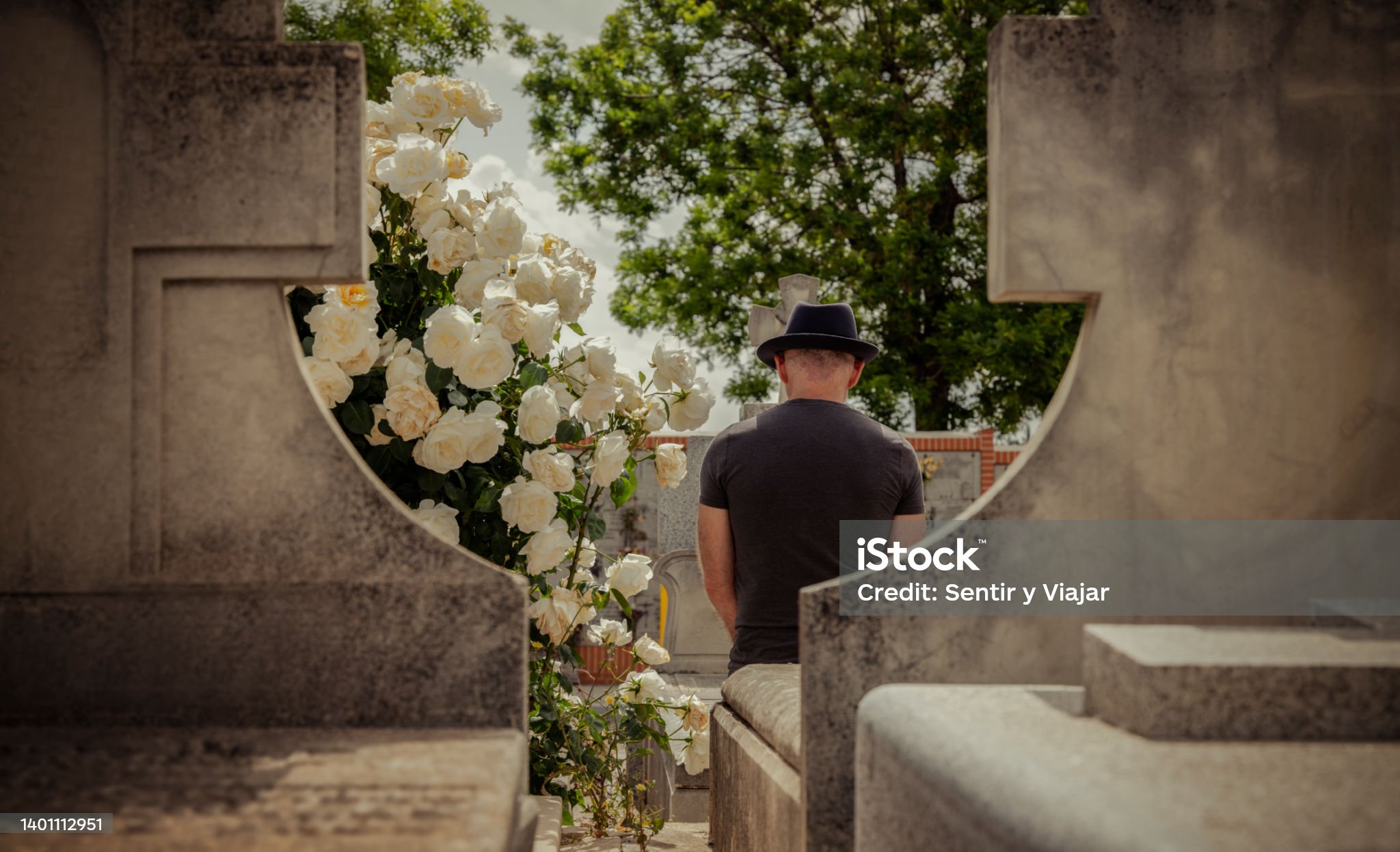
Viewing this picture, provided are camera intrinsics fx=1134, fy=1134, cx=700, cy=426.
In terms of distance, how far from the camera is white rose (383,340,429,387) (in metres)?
2.50

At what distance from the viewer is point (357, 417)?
8.39 ft

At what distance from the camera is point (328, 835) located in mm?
1535

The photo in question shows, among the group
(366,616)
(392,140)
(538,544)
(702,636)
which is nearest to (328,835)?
(366,616)

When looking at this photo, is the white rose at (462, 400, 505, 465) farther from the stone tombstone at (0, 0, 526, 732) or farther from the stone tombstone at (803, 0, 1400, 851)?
the stone tombstone at (803, 0, 1400, 851)

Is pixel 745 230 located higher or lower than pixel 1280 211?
higher

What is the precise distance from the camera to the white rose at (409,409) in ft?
8.06

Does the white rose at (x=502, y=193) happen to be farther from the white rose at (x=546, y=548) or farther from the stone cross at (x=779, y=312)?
the stone cross at (x=779, y=312)

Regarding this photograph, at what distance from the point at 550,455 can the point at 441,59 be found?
50.3ft

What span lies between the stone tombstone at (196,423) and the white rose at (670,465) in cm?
101

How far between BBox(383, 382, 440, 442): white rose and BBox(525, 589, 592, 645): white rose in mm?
584

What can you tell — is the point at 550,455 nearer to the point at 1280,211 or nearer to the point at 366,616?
the point at 366,616

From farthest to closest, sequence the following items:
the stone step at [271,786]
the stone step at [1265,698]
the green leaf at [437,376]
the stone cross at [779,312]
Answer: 1. the stone cross at [779,312]
2. the green leaf at [437,376]
3. the stone step at [1265,698]
4. the stone step at [271,786]

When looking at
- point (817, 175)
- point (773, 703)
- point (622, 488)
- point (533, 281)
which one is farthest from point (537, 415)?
point (817, 175)

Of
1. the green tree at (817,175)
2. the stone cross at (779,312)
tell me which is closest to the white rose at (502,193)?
the stone cross at (779,312)
